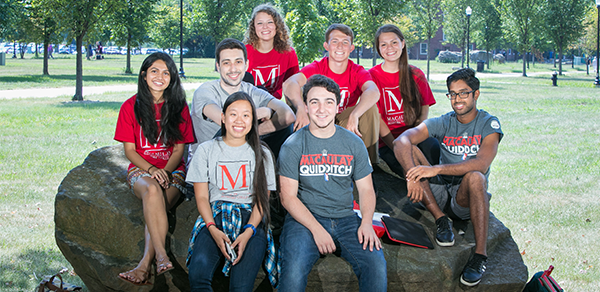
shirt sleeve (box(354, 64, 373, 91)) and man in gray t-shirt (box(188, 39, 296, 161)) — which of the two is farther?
shirt sleeve (box(354, 64, 373, 91))

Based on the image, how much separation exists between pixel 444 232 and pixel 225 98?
7.07 feet

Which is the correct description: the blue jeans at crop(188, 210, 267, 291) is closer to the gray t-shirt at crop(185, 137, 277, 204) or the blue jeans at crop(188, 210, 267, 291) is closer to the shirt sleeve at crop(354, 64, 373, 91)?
the gray t-shirt at crop(185, 137, 277, 204)

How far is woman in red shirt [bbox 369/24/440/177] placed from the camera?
4.88 m

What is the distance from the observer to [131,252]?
3693 millimetres

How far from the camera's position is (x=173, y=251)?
359cm

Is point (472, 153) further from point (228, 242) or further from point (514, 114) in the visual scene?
point (514, 114)

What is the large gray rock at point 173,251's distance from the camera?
136 inches

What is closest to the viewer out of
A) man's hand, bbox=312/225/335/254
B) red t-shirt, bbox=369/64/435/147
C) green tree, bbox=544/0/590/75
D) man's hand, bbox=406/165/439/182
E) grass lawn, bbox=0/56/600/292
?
man's hand, bbox=312/225/335/254

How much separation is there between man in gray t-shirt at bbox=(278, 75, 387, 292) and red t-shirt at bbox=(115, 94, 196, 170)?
3.43 ft

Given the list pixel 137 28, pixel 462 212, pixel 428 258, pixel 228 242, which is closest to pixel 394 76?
pixel 462 212

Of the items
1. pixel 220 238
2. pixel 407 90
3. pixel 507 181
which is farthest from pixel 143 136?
pixel 507 181

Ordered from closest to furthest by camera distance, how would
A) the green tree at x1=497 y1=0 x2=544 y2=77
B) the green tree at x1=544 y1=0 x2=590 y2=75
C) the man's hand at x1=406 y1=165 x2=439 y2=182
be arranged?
the man's hand at x1=406 y1=165 x2=439 y2=182
the green tree at x1=544 y1=0 x2=590 y2=75
the green tree at x1=497 y1=0 x2=544 y2=77

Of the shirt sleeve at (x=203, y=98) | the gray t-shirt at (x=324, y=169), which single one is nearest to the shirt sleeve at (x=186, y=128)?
the shirt sleeve at (x=203, y=98)

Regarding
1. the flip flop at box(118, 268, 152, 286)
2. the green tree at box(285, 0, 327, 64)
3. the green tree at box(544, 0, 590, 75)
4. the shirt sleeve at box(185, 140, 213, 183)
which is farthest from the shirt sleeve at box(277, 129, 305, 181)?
the green tree at box(544, 0, 590, 75)
